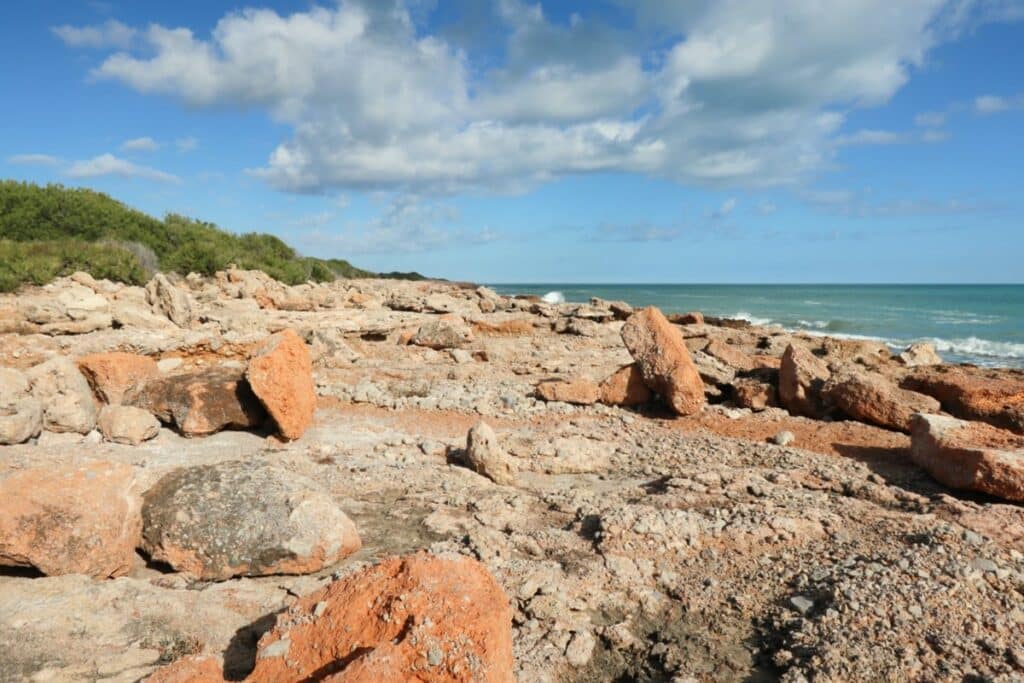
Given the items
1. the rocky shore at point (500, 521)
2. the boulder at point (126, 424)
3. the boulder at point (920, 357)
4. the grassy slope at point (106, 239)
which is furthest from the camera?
the grassy slope at point (106, 239)

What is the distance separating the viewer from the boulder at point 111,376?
7.36 m

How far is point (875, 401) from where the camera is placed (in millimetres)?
8258

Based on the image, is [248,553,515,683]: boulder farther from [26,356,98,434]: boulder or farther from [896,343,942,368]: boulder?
[896,343,942,368]: boulder

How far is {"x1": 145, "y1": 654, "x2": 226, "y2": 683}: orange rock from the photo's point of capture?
2734 mm

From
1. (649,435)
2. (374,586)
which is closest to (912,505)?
(649,435)

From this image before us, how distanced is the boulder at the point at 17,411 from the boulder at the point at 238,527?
242 cm

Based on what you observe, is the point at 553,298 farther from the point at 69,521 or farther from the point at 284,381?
the point at 69,521

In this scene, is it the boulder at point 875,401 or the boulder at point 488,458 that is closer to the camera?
the boulder at point 488,458

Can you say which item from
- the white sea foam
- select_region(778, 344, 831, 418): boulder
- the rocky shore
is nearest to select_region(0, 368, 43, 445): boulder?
the rocky shore

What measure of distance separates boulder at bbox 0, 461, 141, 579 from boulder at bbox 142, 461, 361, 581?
205mm

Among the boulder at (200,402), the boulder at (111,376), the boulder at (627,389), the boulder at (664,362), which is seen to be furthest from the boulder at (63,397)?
the boulder at (664,362)

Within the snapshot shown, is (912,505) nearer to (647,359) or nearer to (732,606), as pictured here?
(732,606)

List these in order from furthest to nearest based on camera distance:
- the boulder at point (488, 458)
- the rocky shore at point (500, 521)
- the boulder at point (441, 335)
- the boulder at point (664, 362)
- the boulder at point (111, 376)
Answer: the boulder at point (441, 335) < the boulder at point (664, 362) < the boulder at point (111, 376) < the boulder at point (488, 458) < the rocky shore at point (500, 521)

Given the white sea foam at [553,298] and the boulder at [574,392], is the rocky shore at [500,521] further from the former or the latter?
the white sea foam at [553,298]
